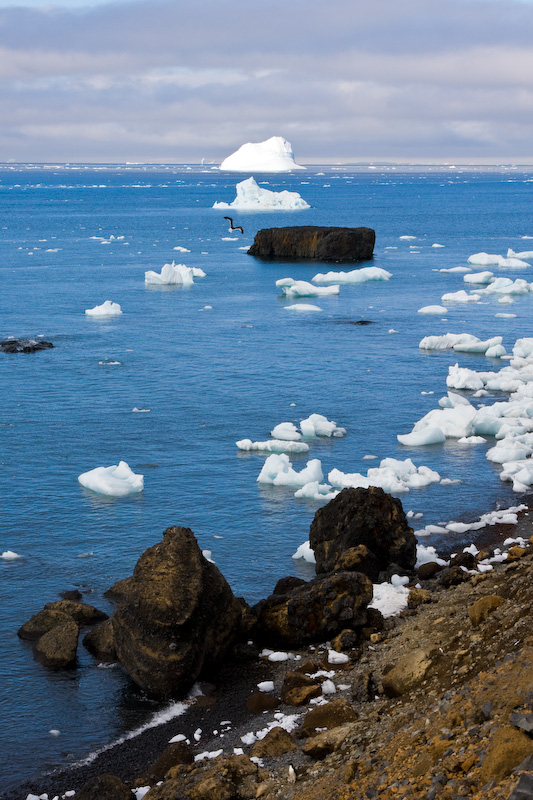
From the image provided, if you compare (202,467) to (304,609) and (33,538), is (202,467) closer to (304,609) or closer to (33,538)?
(33,538)

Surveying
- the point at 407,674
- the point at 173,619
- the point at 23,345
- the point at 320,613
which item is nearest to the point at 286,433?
the point at 320,613

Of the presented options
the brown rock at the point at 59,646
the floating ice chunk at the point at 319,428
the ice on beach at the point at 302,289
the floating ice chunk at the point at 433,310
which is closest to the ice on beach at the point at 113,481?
the floating ice chunk at the point at 319,428

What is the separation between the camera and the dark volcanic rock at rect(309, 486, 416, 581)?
18016 millimetres

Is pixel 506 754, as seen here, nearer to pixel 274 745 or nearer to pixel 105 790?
pixel 274 745

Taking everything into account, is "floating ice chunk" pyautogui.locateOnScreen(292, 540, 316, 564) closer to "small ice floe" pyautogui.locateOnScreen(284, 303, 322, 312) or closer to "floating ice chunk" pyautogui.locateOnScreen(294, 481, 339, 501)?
"floating ice chunk" pyautogui.locateOnScreen(294, 481, 339, 501)

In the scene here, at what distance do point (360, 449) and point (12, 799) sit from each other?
650 inches

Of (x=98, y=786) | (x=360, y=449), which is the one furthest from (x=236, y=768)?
(x=360, y=449)

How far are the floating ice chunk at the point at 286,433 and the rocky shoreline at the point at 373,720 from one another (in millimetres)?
11451

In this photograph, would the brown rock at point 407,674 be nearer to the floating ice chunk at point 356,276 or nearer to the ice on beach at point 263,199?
the floating ice chunk at point 356,276

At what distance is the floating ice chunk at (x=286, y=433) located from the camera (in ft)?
90.4

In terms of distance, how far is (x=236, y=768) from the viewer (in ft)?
37.4

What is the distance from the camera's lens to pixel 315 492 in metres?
23.2

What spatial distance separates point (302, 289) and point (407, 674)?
4614 cm

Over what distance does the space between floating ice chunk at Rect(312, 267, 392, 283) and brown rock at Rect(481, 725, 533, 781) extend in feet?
180
